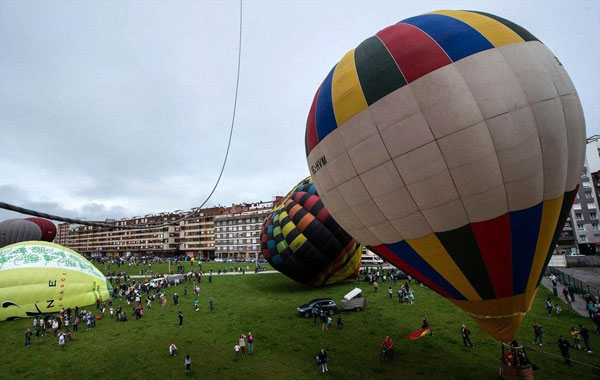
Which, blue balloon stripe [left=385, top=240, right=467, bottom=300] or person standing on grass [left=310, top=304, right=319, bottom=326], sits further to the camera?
person standing on grass [left=310, top=304, right=319, bottom=326]

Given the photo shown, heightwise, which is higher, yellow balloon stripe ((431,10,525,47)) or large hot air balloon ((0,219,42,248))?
yellow balloon stripe ((431,10,525,47))

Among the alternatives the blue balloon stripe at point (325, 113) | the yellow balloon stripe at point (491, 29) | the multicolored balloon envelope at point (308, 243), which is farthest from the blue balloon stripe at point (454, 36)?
the multicolored balloon envelope at point (308, 243)

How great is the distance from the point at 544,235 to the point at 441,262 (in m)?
2.74

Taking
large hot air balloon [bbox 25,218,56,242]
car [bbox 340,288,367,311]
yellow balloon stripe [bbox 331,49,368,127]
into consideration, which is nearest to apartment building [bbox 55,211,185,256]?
large hot air balloon [bbox 25,218,56,242]

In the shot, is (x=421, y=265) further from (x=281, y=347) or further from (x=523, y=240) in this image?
(x=281, y=347)

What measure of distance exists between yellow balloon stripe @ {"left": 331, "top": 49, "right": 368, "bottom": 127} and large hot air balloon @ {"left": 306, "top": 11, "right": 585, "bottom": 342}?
38 mm

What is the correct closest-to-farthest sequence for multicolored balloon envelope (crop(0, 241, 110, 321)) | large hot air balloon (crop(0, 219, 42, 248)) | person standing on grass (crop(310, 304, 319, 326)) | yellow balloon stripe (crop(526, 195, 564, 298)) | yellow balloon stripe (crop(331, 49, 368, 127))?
yellow balloon stripe (crop(526, 195, 564, 298))
yellow balloon stripe (crop(331, 49, 368, 127))
person standing on grass (crop(310, 304, 319, 326))
multicolored balloon envelope (crop(0, 241, 110, 321))
large hot air balloon (crop(0, 219, 42, 248))

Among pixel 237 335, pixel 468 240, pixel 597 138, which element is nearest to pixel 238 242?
pixel 237 335

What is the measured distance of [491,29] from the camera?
25.2 feet

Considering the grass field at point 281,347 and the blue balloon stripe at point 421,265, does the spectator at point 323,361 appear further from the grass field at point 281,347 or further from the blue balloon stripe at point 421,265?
the blue balloon stripe at point 421,265

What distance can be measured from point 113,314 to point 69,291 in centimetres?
442

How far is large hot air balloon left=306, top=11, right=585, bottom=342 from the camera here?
6.96m

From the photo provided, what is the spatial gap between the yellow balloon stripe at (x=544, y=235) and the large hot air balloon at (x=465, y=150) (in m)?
0.04

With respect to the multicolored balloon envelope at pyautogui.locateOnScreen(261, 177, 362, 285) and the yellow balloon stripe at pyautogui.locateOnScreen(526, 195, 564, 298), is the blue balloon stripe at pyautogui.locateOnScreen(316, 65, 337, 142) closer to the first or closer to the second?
the yellow balloon stripe at pyautogui.locateOnScreen(526, 195, 564, 298)
